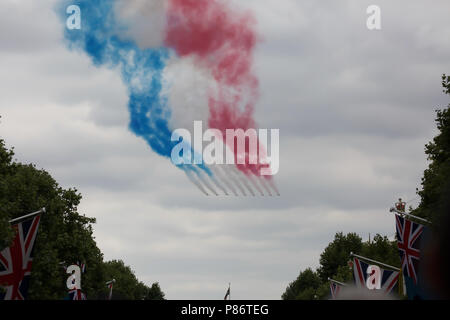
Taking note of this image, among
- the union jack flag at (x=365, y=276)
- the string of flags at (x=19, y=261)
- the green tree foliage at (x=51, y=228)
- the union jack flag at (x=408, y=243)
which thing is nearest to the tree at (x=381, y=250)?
the green tree foliage at (x=51, y=228)

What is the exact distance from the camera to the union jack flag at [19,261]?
54.1 meters

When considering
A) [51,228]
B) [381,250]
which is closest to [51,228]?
[51,228]

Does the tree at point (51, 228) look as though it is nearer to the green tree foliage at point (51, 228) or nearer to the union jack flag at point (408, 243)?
the green tree foliage at point (51, 228)

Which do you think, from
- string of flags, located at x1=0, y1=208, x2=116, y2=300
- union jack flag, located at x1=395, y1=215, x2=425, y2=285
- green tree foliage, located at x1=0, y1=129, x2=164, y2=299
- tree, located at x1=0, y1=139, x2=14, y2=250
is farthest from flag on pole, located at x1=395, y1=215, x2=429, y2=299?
green tree foliage, located at x1=0, y1=129, x2=164, y2=299

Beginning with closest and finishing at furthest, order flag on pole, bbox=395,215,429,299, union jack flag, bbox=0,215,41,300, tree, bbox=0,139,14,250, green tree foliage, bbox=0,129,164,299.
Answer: union jack flag, bbox=0,215,41,300 < flag on pole, bbox=395,215,429,299 < tree, bbox=0,139,14,250 < green tree foliage, bbox=0,129,164,299

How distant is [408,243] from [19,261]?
2703 centimetres

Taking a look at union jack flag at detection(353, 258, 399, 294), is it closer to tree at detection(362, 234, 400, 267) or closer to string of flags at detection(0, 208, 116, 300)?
string of flags at detection(0, 208, 116, 300)

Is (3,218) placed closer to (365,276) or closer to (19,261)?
(19,261)

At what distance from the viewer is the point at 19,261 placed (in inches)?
2175

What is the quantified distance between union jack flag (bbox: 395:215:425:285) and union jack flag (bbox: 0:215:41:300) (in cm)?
2558

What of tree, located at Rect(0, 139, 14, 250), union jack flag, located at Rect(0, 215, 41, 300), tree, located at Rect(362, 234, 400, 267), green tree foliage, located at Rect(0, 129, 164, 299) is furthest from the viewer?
tree, located at Rect(362, 234, 400, 267)

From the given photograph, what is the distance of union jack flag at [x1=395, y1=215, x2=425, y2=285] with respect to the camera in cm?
5934
